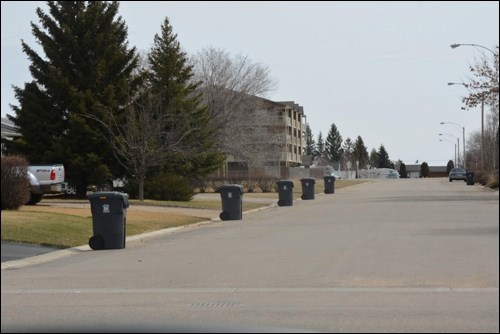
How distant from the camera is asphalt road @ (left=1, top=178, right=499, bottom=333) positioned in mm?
7273

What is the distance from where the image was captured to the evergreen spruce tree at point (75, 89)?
33844mm

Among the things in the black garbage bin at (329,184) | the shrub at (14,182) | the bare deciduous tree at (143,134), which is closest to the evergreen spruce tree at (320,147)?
the black garbage bin at (329,184)

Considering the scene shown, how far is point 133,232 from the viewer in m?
19.1

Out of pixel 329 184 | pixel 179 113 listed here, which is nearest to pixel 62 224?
pixel 179 113

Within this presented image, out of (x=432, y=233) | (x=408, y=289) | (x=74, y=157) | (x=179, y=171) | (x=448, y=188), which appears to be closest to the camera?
(x=408, y=289)

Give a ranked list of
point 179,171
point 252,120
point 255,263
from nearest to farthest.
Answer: point 255,263, point 179,171, point 252,120

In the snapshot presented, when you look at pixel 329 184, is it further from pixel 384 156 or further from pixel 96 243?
pixel 384 156

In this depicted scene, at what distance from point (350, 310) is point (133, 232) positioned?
38.8ft

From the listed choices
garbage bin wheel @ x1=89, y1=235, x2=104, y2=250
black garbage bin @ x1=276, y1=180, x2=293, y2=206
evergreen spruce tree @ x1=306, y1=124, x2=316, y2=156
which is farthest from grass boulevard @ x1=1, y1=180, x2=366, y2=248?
evergreen spruce tree @ x1=306, y1=124, x2=316, y2=156

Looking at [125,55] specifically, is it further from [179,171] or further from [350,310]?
[350,310]

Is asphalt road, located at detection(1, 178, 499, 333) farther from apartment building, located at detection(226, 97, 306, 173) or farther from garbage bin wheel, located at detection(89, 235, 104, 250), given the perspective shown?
apartment building, located at detection(226, 97, 306, 173)

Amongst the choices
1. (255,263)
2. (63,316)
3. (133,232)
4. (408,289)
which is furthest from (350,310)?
Result: (133,232)

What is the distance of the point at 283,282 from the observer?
10203 mm

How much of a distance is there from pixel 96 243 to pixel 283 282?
21.9 ft
